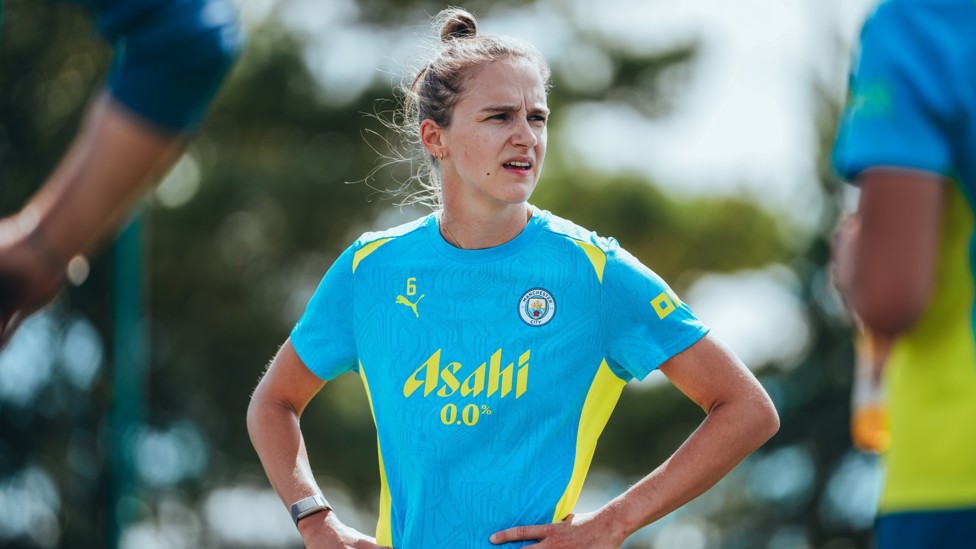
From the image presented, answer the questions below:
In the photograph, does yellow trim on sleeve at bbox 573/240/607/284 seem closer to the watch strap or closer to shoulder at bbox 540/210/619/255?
shoulder at bbox 540/210/619/255

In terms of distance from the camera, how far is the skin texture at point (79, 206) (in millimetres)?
2162

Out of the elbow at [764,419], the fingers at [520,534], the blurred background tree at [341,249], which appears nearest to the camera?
the fingers at [520,534]

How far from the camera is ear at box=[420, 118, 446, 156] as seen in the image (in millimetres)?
4066

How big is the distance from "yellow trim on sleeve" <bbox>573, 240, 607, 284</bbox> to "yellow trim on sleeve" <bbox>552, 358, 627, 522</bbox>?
230 mm

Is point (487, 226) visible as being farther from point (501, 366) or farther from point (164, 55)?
point (164, 55)

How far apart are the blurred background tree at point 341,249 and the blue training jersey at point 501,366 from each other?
11282 millimetres

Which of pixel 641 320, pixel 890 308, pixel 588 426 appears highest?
pixel 890 308

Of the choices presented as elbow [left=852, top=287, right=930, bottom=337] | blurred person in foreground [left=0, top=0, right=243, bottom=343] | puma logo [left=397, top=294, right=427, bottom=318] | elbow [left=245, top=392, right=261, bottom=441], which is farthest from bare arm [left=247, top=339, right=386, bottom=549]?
elbow [left=852, top=287, right=930, bottom=337]

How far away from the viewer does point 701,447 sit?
3688 millimetres

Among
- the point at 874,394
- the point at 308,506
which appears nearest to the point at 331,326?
the point at 308,506

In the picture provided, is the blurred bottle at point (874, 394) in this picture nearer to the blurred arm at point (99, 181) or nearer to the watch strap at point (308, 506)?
the blurred arm at point (99, 181)

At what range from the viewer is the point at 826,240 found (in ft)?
53.4

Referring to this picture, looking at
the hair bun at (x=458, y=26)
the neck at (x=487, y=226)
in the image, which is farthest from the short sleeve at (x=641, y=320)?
the hair bun at (x=458, y=26)

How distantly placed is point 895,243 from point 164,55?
1166mm
